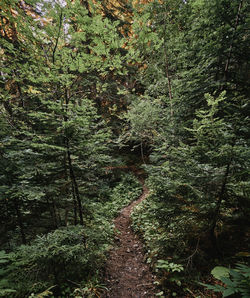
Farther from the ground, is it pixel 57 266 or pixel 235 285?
pixel 235 285

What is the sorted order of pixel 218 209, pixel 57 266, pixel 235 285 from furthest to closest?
pixel 57 266 < pixel 218 209 < pixel 235 285

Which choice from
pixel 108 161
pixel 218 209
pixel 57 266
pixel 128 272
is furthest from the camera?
pixel 128 272

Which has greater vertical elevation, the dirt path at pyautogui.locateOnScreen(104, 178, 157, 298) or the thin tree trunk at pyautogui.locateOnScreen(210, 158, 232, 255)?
the thin tree trunk at pyautogui.locateOnScreen(210, 158, 232, 255)

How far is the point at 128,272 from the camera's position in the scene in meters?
4.19

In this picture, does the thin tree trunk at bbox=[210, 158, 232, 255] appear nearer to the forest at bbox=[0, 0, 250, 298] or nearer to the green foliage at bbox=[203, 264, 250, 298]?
the forest at bbox=[0, 0, 250, 298]

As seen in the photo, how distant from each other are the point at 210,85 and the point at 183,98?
0.86 metres

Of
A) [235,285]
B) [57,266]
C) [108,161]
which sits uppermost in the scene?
[108,161]

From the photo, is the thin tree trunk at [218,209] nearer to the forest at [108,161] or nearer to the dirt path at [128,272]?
the forest at [108,161]

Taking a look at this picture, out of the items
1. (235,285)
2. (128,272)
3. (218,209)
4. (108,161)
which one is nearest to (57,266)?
(128,272)

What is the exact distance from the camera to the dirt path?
11.6 feet

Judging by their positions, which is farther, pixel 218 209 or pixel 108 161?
pixel 108 161

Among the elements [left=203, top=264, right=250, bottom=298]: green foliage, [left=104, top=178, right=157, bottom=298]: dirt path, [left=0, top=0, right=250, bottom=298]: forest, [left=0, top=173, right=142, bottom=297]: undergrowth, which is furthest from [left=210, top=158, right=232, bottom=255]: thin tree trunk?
[left=0, top=173, right=142, bottom=297]: undergrowth

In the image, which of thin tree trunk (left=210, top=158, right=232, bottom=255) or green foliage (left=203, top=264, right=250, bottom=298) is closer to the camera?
green foliage (left=203, top=264, right=250, bottom=298)

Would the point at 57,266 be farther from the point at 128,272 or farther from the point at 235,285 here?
the point at 235,285
